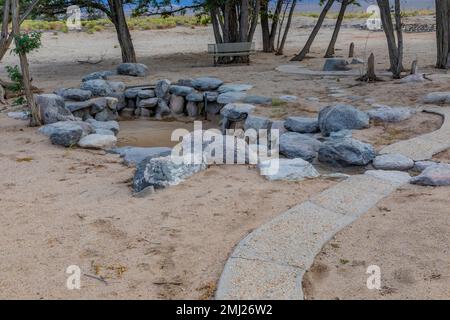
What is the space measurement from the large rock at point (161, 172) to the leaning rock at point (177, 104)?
213 inches

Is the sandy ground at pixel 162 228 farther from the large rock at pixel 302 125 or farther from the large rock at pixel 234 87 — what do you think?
the large rock at pixel 234 87

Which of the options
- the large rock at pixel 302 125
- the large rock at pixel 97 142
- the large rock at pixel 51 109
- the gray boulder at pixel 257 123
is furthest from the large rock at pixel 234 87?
the large rock at pixel 97 142

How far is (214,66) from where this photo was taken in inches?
552

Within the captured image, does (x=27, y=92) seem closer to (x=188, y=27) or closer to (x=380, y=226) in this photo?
(x=380, y=226)

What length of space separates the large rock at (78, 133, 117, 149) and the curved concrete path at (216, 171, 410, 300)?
11.2ft

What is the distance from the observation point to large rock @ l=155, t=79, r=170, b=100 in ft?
34.5

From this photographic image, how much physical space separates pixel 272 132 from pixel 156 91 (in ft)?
13.9

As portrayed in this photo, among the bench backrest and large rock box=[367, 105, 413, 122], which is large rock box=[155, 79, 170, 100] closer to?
the bench backrest

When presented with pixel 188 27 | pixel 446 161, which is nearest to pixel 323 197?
pixel 446 161

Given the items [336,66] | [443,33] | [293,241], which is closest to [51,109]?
[293,241]

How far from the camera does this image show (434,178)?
15.2 ft

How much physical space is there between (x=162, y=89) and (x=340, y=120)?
4.78 m

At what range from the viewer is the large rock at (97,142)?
21.9ft

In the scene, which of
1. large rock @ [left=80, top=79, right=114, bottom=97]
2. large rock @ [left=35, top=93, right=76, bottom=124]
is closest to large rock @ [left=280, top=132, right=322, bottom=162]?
large rock @ [left=35, top=93, right=76, bottom=124]
